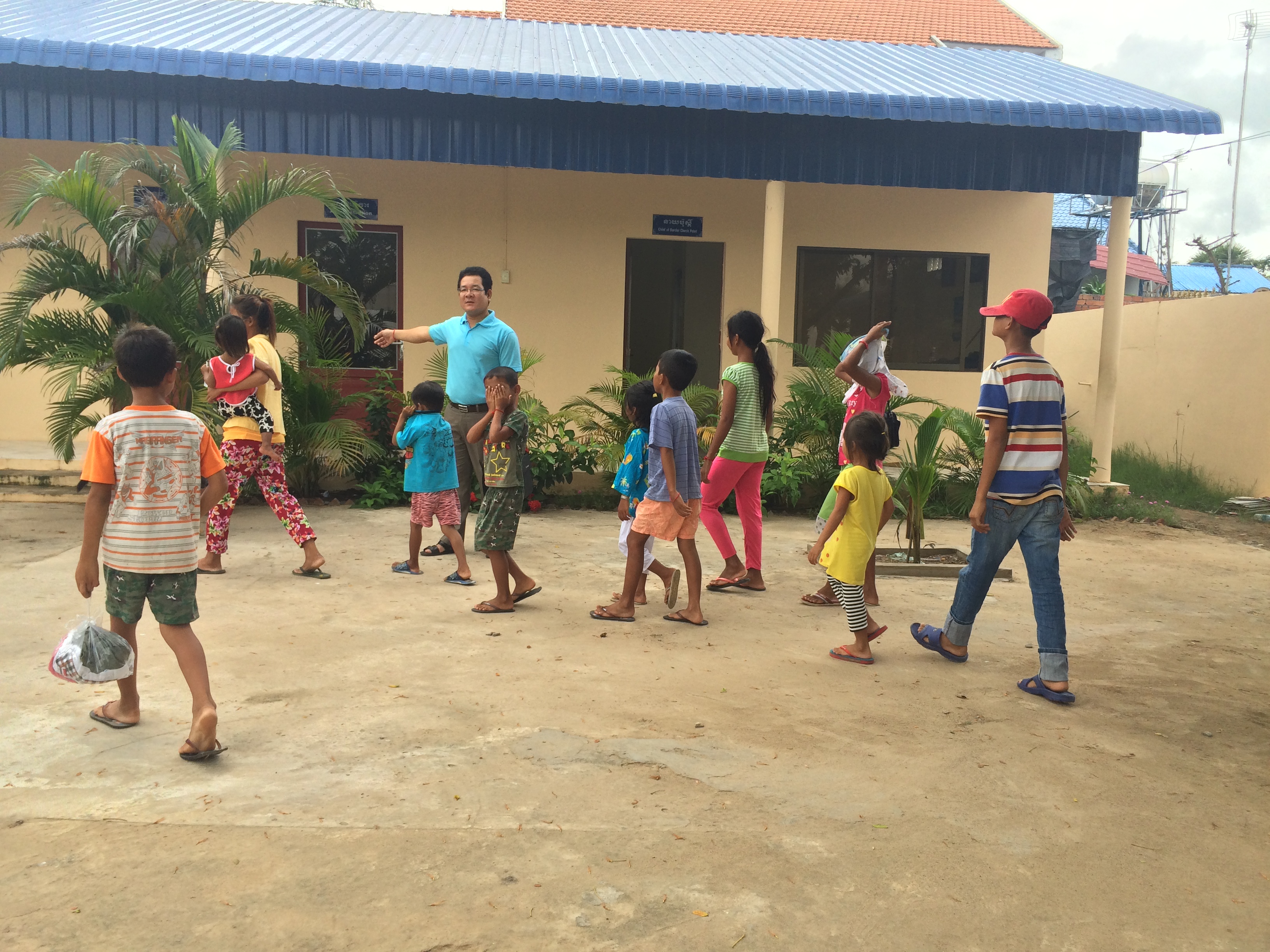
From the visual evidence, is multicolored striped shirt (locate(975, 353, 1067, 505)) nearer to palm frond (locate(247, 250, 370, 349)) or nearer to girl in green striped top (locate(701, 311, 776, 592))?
girl in green striped top (locate(701, 311, 776, 592))

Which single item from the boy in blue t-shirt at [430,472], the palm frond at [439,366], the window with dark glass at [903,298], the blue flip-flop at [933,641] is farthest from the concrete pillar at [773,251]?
the blue flip-flop at [933,641]

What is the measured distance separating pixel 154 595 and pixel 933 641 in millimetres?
3370

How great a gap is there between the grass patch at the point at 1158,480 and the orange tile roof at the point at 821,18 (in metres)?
10.6

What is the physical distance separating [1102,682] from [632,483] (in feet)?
8.07

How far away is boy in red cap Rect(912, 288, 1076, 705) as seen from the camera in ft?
14.7

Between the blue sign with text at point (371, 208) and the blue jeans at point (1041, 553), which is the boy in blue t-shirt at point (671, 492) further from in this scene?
the blue sign with text at point (371, 208)

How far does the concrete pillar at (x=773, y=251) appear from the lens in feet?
32.2

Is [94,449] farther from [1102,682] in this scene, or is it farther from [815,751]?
[1102,682]

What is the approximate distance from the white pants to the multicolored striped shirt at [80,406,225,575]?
7.89ft

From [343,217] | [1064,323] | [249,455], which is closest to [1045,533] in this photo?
[249,455]

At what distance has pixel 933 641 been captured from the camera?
16.3 ft

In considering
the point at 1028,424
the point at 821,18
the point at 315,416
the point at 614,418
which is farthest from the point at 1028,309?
the point at 821,18

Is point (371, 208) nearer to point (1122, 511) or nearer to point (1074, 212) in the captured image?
point (1122, 511)

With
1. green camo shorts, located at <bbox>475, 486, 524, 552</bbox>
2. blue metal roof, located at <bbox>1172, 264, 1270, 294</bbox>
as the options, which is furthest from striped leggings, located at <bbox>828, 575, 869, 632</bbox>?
blue metal roof, located at <bbox>1172, 264, 1270, 294</bbox>
